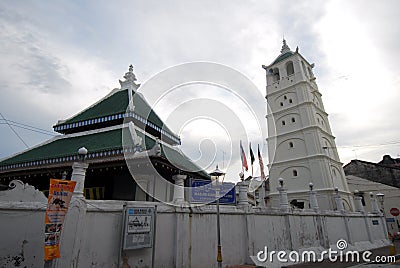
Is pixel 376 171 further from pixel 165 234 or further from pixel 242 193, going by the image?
pixel 165 234

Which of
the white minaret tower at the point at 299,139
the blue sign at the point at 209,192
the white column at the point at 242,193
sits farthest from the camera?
the white minaret tower at the point at 299,139

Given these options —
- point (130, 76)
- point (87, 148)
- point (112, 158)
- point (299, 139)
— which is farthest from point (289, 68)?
point (112, 158)

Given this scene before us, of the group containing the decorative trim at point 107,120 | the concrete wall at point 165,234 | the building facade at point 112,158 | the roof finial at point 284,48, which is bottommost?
the concrete wall at point 165,234

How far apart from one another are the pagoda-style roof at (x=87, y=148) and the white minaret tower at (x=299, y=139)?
16.4 meters

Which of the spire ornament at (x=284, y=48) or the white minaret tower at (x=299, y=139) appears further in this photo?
the spire ornament at (x=284, y=48)

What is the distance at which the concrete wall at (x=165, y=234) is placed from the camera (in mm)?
5973

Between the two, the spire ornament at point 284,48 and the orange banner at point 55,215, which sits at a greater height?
the spire ornament at point 284,48

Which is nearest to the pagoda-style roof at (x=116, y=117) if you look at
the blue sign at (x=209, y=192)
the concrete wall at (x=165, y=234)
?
the blue sign at (x=209, y=192)

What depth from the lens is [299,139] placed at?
2816 centimetres

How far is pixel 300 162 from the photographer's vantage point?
27172 millimetres

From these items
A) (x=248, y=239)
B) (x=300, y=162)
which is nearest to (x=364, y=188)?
(x=300, y=162)

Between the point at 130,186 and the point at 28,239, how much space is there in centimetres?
575

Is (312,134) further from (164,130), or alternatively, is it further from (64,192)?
(64,192)

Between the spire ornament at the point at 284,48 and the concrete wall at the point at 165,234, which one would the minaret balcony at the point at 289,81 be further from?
the concrete wall at the point at 165,234
